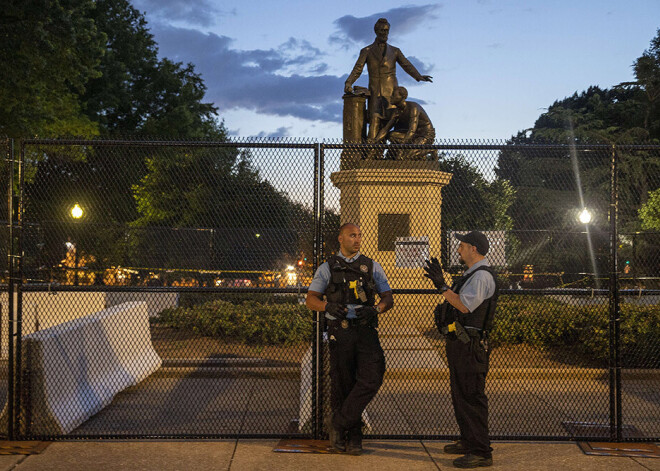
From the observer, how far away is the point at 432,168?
13.0 metres

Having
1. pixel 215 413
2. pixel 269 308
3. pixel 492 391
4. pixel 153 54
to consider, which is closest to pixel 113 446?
pixel 215 413

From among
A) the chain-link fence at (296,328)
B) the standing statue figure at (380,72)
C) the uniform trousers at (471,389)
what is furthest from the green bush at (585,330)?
the uniform trousers at (471,389)

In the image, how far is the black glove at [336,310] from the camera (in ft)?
19.1

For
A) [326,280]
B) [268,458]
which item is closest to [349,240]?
[326,280]

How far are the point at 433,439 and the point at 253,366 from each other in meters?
4.11

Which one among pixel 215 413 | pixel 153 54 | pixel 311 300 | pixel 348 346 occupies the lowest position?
pixel 215 413

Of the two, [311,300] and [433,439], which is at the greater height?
[311,300]

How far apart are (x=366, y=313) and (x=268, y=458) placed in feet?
5.01

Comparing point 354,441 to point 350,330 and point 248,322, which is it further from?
point 248,322

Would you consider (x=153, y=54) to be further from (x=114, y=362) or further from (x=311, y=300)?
(x=311, y=300)

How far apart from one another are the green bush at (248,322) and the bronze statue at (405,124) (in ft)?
11.8

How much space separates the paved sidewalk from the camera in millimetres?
5867

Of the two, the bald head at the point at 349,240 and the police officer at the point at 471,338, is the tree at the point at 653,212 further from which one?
the bald head at the point at 349,240

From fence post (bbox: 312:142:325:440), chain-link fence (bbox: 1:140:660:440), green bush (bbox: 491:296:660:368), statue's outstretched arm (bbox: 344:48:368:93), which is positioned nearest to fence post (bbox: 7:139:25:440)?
chain-link fence (bbox: 1:140:660:440)
